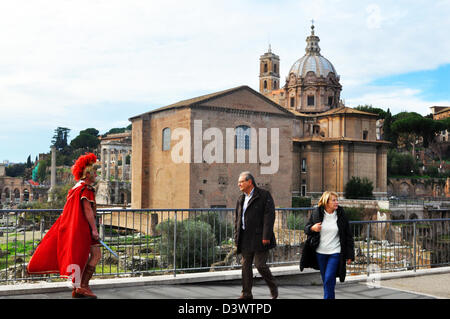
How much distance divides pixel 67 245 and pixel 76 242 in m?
0.13

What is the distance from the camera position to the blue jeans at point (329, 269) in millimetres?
4734

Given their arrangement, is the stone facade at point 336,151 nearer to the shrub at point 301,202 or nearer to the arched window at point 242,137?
the shrub at point 301,202

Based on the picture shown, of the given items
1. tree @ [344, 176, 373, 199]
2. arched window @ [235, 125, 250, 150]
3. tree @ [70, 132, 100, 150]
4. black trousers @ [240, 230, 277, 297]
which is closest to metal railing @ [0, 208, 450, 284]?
black trousers @ [240, 230, 277, 297]

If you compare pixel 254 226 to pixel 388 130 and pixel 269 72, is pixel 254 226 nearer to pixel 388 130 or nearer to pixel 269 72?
pixel 388 130

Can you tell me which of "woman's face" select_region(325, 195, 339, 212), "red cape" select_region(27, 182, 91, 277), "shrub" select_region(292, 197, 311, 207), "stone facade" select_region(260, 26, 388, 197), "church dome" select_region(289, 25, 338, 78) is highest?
"church dome" select_region(289, 25, 338, 78)

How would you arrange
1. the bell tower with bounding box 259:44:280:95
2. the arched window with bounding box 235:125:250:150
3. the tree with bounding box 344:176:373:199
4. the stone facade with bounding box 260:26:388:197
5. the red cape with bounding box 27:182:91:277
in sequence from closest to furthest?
1. the red cape with bounding box 27:182:91:277
2. the arched window with bounding box 235:125:250:150
3. the tree with bounding box 344:176:373:199
4. the stone facade with bounding box 260:26:388:197
5. the bell tower with bounding box 259:44:280:95

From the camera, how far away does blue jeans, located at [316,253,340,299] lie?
15.5ft

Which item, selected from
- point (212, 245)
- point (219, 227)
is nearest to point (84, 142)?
point (212, 245)

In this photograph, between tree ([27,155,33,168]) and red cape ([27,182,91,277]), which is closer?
red cape ([27,182,91,277])

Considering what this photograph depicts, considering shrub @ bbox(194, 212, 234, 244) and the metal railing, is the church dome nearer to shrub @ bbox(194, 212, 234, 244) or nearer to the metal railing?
the metal railing

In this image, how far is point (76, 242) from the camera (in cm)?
466

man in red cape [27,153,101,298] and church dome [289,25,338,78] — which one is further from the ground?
church dome [289,25,338,78]

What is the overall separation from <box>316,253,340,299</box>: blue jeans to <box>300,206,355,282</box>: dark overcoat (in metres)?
0.06

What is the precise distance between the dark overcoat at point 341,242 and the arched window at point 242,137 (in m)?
27.5
